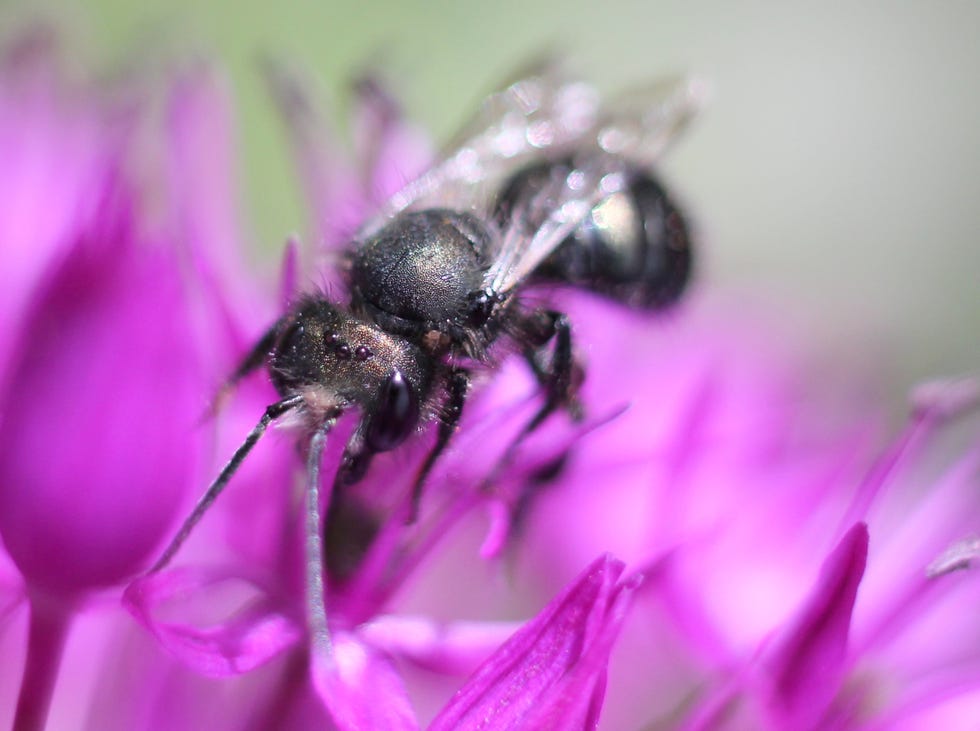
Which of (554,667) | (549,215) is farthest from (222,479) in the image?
(549,215)

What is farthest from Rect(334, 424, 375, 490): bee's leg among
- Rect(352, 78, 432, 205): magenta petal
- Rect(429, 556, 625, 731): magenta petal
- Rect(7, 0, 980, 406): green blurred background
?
Rect(7, 0, 980, 406): green blurred background

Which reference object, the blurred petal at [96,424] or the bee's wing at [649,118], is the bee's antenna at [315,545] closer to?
the blurred petal at [96,424]

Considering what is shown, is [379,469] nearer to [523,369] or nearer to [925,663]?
[523,369]

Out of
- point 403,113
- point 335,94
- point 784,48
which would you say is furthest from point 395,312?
point 784,48

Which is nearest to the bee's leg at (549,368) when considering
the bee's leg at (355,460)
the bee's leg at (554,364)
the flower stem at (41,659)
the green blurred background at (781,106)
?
the bee's leg at (554,364)

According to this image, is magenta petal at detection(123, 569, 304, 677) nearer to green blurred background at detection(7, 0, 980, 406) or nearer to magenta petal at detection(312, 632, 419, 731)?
magenta petal at detection(312, 632, 419, 731)

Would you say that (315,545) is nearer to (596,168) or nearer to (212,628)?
(212,628)

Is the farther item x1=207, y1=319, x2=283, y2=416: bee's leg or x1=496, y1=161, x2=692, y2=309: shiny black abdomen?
x1=496, y1=161, x2=692, y2=309: shiny black abdomen
